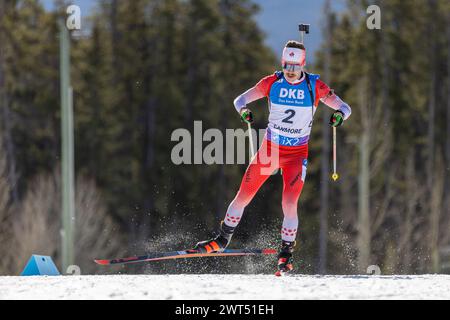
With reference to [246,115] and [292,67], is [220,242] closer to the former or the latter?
[246,115]

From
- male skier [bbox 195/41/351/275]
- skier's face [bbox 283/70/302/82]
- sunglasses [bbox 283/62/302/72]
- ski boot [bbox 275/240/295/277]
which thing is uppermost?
sunglasses [bbox 283/62/302/72]

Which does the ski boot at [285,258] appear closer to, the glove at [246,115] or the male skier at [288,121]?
the male skier at [288,121]

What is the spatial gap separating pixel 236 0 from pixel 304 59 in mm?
24978

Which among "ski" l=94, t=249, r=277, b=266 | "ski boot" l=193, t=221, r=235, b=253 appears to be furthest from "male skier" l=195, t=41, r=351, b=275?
"ski" l=94, t=249, r=277, b=266

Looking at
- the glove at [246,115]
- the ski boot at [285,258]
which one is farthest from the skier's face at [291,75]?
the ski boot at [285,258]

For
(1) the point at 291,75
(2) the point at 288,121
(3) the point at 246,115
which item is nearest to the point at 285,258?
(2) the point at 288,121

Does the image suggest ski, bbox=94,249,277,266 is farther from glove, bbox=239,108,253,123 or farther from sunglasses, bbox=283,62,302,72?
sunglasses, bbox=283,62,302,72

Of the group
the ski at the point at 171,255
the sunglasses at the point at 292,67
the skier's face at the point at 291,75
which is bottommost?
the ski at the point at 171,255

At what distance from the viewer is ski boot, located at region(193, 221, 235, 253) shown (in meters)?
8.66

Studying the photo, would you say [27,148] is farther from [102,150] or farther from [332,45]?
[332,45]

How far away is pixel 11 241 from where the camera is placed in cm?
2205

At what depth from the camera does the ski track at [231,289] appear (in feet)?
20.8

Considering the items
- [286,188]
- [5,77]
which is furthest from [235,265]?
[286,188]

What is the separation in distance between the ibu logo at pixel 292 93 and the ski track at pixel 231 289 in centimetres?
186
